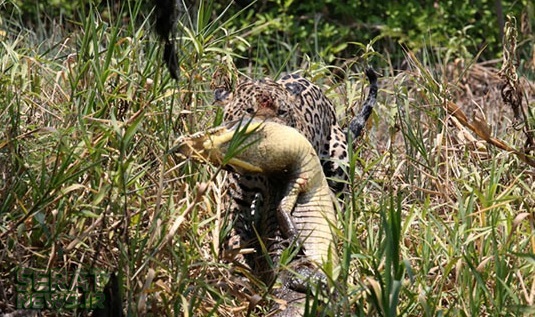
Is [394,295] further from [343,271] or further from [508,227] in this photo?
[508,227]

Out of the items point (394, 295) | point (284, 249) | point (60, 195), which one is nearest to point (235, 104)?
point (284, 249)

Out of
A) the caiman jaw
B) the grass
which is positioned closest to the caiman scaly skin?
the caiman jaw

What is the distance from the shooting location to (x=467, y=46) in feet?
29.6

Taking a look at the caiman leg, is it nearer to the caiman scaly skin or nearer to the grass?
the caiman scaly skin

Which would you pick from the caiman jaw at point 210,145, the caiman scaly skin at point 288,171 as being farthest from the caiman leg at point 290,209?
the caiman jaw at point 210,145

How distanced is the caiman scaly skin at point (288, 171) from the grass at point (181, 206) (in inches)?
4.1

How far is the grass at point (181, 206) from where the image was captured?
3828mm

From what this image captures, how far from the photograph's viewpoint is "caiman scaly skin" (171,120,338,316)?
4098 mm

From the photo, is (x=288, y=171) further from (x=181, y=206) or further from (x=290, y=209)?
(x=181, y=206)

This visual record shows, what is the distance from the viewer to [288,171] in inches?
175

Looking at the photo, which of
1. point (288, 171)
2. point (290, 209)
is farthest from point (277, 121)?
point (290, 209)

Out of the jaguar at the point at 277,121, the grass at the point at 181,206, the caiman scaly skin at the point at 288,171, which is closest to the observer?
the grass at the point at 181,206

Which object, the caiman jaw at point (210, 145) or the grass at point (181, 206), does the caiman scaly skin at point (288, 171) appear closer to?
the caiman jaw at point (210, 145)

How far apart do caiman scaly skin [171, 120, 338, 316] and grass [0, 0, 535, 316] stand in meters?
0.10
